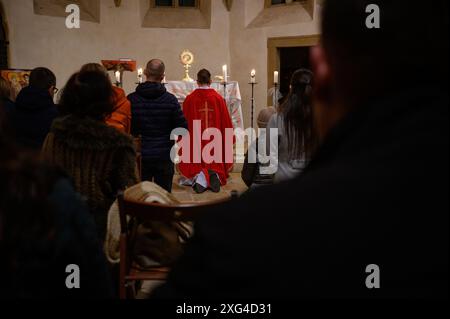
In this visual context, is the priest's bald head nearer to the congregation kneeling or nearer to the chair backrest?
the chair backrest

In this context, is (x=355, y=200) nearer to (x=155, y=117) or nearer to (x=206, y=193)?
(x=155, y=117)

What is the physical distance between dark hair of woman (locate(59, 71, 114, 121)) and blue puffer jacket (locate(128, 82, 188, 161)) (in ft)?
5.09

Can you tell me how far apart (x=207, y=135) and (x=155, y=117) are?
224cm

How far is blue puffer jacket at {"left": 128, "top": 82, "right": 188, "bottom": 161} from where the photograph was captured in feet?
12.6

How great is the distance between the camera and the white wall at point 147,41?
27.1ft

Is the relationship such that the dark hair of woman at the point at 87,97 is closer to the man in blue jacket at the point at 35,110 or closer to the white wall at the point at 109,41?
the man in blue jacket at the point at 35,110

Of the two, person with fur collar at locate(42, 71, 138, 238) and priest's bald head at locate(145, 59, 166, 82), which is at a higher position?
priest's bald head at locate(145, 59, 166, 82)

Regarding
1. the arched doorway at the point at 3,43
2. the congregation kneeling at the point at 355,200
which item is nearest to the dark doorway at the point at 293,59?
the arched doorway at the point at 3,43

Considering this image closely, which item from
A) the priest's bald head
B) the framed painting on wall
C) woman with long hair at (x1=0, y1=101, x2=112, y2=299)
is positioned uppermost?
the framed painting on wall

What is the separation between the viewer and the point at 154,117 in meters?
3.86

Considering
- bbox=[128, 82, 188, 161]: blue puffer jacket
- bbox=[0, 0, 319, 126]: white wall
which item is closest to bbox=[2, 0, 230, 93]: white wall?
bbox=[0, 0, 319, 126]: white wall

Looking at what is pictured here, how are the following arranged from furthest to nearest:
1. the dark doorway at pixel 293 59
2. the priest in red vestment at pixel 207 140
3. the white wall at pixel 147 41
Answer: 1. the dark doorway at pixel 293 59
2. the white wall at pixel 147 41
3. the priest in red vestment at pixel 207 140

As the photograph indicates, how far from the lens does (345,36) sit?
0.62m
